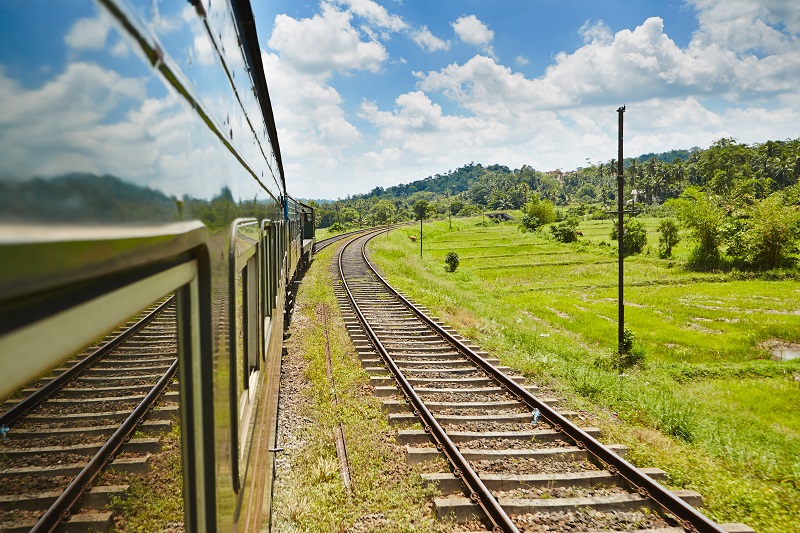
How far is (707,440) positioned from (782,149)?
12599 cm

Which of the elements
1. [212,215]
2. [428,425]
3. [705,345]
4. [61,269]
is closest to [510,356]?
[428,425]

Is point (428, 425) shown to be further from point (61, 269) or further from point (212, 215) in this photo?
point (61, 269)

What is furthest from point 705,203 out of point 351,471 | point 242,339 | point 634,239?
point 242,339

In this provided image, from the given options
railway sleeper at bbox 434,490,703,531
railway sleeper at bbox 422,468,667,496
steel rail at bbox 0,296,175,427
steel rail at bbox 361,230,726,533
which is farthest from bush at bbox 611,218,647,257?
steel rail at bbox 0,296,175,427

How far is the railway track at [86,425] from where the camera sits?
150 centimetres

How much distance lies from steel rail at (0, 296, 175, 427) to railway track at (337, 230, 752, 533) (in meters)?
4.00

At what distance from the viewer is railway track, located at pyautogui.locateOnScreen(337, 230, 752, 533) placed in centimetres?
473

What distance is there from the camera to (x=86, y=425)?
67.2 inches

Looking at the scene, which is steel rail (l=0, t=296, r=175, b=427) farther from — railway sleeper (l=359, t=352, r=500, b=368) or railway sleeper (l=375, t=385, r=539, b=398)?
railway sleeper (l=359, t=352, r=500, b=368)

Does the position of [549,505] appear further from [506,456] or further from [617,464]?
[617,464]

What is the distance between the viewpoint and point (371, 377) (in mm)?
8320

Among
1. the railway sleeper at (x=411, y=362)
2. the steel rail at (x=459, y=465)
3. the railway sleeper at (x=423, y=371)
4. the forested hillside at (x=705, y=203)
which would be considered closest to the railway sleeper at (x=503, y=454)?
the steel rail at (x=459, y=465)

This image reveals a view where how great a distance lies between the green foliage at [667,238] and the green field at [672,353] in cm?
269

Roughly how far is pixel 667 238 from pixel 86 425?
46.9m
